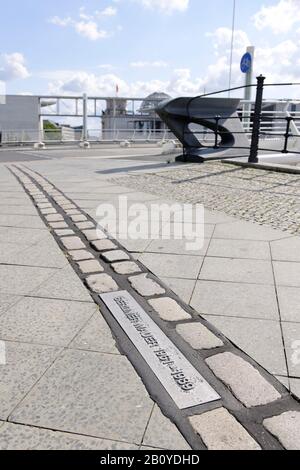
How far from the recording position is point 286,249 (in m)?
4.26

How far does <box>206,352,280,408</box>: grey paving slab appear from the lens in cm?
204

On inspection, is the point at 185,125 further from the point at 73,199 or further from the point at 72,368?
the point at 72,368

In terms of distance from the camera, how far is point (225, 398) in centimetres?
204

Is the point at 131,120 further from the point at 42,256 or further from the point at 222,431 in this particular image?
the point at 222,431

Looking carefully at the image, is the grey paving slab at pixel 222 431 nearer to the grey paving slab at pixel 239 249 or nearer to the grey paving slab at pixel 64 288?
the grey paving slab at pixel 64 288

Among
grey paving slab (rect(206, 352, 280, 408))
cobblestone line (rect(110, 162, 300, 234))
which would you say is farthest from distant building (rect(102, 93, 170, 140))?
grey paving slab (rect(206, 352, 280, 408))

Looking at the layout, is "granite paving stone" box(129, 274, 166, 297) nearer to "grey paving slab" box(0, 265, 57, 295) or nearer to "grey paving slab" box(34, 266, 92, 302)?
"grey paving slab" box(34, 266, 92, 302)

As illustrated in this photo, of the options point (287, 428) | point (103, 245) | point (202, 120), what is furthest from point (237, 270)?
point (202, 120)

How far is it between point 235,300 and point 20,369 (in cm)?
159

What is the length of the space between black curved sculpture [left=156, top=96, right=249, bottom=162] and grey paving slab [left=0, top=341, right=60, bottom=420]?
997 centimetres

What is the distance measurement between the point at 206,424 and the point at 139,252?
99.4 inches

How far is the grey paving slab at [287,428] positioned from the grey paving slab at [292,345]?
35cm

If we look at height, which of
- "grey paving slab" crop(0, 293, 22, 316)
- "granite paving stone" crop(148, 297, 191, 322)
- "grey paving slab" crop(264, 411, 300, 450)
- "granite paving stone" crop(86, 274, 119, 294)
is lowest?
"grey paving slab" crop(264, 411, 300, 450)
